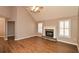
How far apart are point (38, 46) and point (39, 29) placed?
0.60 m

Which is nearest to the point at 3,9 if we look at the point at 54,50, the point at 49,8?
the point at 49,8

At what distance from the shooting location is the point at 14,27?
322 centimetres

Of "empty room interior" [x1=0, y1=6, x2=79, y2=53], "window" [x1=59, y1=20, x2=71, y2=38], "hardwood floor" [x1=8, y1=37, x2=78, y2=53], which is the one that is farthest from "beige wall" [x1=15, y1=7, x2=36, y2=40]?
"window" [x1=59, y1=20, x2=71, y2=38]

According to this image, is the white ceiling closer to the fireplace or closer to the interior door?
the fireplace

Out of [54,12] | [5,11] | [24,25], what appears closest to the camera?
[5,11]

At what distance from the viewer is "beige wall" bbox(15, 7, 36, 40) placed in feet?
10.6

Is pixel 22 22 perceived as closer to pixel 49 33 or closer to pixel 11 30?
pixel 11 30

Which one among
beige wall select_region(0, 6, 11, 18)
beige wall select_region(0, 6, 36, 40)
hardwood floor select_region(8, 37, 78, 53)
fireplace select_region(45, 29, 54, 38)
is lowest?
hardwood floor select_region(8, 37, 78, 53)

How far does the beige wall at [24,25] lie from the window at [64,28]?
2.83 feet

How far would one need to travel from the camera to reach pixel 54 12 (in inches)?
123

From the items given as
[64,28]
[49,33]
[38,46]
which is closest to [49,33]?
[49,33]

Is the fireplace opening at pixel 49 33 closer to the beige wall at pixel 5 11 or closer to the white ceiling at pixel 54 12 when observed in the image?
the white ceiling at pixel 54 12

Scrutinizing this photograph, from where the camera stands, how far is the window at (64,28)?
123 inches
